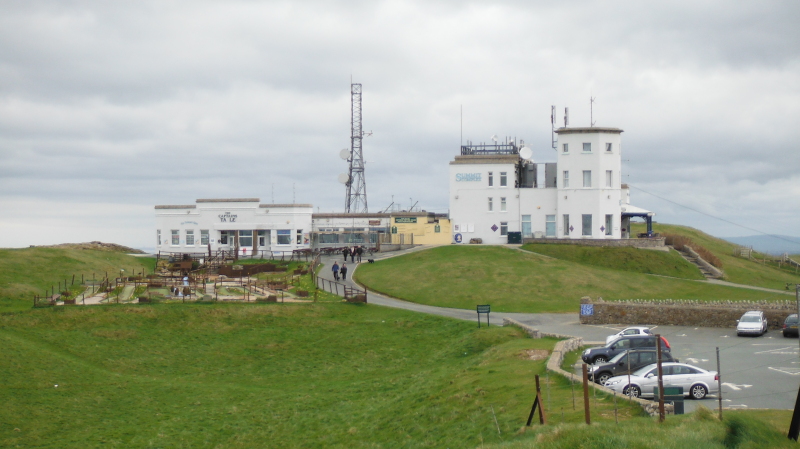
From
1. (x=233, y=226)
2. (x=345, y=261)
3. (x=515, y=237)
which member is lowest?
(x=345, y=261)

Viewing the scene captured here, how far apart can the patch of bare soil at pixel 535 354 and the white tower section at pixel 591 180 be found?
3776 cm

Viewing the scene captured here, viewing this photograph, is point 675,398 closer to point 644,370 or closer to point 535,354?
point 644,370

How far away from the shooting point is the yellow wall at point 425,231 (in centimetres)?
6806

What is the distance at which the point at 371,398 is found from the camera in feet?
86.4

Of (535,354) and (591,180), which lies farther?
(591,180)

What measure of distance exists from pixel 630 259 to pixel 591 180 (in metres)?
9.67

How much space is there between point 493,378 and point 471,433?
16.7 ft

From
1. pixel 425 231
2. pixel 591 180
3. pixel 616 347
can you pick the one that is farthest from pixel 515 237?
pixel 616 347

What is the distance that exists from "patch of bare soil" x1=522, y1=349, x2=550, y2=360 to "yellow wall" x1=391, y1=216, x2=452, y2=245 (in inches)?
1605

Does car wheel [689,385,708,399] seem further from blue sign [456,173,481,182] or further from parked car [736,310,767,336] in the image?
blue sign [456,173,481,182]

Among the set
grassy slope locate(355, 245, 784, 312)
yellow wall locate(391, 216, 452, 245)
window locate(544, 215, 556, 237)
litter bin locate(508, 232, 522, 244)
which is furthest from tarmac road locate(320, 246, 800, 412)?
window locate(544, 215, 556, 237)

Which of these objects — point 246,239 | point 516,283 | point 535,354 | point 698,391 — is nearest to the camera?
point 698,391

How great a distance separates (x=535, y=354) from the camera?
2673 cm

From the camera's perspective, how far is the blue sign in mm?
67188
